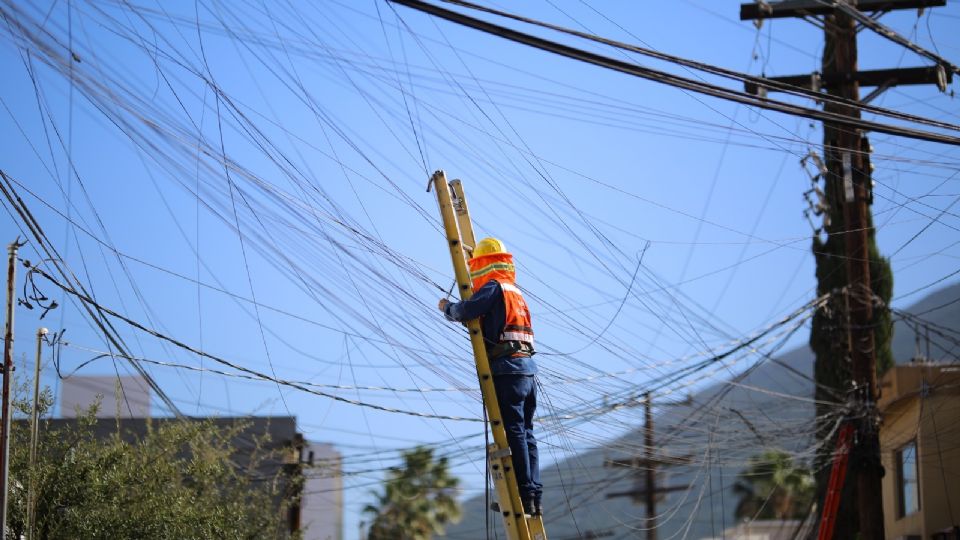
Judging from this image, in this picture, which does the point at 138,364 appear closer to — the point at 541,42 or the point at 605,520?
the point at 541,42

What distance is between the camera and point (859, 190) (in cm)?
2567

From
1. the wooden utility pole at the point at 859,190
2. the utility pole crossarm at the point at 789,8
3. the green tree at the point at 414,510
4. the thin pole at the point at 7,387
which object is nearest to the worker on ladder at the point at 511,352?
the thin pole at the point at 7,387

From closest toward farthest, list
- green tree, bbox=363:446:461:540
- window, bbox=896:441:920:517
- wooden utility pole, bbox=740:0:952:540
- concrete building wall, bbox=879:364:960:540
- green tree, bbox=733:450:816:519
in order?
1. wooden utility pole, bbox=740:0:952:540
2. concrete building wall, bbox=879:364:960:540
3. window, bbox=896:441:920:517
4. green tree, bbox=363:446:461:540
5. green tree, bbox=733:450:816:519

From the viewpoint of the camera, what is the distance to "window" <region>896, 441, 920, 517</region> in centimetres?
2786

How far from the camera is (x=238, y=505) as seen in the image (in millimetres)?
19375

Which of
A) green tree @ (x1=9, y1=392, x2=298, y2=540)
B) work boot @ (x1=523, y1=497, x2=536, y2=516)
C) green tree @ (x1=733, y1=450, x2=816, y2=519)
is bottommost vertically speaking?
work boot @ (x1=523, y1=497, x2=536, y2=516)

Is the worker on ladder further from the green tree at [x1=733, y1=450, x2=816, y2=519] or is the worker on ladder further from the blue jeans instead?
the green tree at [x1=733, y1=450, x2=816, y2=519]

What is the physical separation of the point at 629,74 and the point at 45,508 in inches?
314

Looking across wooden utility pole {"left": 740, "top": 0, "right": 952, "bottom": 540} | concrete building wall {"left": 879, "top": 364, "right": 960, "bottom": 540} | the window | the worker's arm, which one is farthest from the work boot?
the window

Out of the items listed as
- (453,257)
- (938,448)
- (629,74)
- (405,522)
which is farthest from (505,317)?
(405,522)

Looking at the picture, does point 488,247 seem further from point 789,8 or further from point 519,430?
point 789,8

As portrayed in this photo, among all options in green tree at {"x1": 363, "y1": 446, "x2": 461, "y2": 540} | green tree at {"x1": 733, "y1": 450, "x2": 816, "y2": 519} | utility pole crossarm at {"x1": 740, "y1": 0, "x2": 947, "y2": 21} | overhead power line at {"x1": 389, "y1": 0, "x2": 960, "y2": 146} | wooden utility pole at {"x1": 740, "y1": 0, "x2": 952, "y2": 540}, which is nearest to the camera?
overhead power line at {"x1": 389, "y1": 0, "x2": 960, "y2": 146}

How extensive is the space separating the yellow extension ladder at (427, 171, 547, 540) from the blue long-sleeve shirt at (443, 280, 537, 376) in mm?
123

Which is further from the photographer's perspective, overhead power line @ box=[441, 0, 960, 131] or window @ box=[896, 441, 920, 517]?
window @ box=[896, 441, 920, 517]
